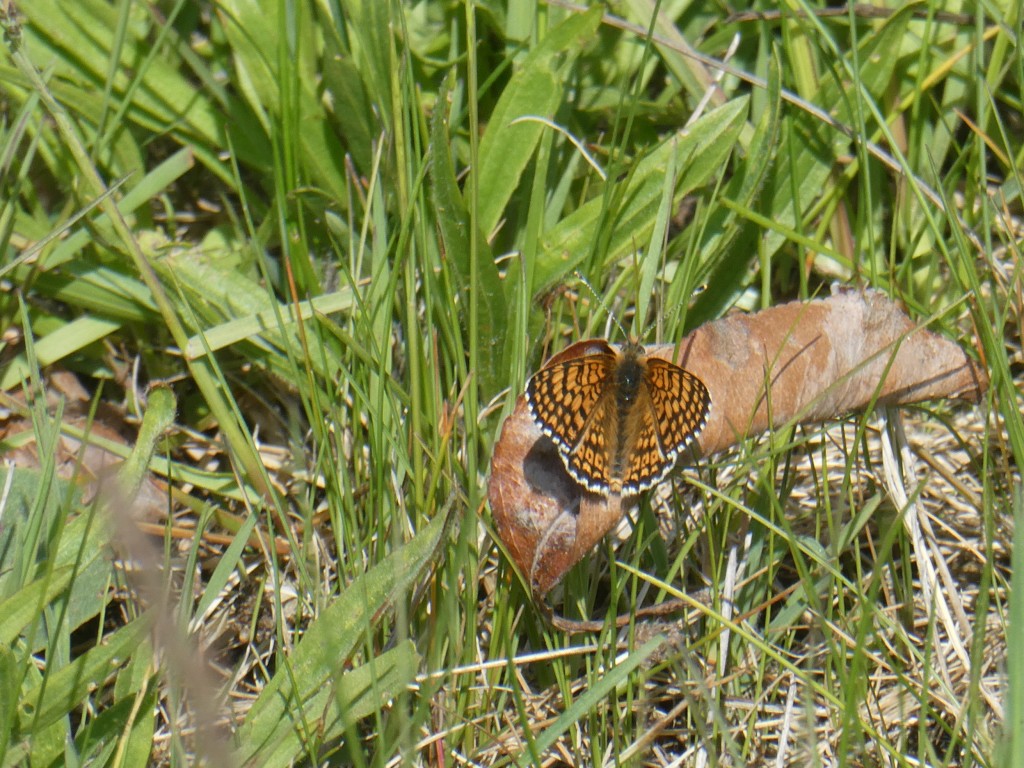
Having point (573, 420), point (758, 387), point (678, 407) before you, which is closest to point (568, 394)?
point (573, 420)

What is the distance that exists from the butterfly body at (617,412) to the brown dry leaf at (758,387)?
0.06m

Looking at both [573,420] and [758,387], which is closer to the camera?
[573,420]

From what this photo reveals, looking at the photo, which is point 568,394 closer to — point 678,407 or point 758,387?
point 678,407

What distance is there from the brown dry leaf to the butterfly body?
2.4 inches

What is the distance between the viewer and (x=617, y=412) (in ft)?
6.86

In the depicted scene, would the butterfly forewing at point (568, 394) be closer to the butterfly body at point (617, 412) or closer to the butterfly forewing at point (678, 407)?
the butterfly body at point (617, 412)

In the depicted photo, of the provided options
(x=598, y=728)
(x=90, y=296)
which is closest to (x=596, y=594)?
(x=598, y=728)

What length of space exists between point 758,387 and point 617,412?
278 millimetres

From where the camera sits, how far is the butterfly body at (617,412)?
1885 mm

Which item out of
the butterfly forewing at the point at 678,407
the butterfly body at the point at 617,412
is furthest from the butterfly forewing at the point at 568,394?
the butterfly forewing at the point at 678,407

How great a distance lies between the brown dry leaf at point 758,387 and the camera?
6.29ft

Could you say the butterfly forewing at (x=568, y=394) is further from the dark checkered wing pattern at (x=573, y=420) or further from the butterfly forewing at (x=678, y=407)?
the butterfly forewing at (x=678, y=407)

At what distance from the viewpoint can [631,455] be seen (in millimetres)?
1943

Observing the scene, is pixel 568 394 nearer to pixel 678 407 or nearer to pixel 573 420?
pixel 573 420
